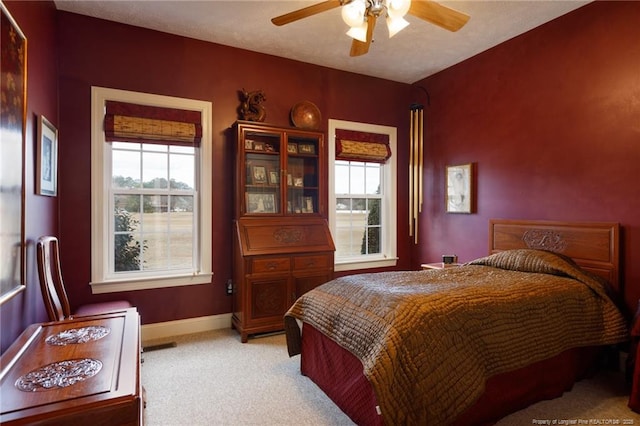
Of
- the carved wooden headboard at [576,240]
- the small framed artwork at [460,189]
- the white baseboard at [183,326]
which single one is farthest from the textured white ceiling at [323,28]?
the white baseboard at [183,326]

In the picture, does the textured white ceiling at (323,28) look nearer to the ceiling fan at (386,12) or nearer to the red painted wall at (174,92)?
the red painted wall at (174,92)

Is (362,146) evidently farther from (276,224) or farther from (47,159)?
(47,159)

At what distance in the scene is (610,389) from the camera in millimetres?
2439

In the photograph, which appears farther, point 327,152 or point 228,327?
point 327,152

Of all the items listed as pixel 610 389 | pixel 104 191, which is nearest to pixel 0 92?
pixel 104 191

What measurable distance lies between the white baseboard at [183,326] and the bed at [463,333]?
4.42 feet

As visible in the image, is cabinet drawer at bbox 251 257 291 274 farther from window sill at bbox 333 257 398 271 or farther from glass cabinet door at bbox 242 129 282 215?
window sill at bbox 333 257 398 271

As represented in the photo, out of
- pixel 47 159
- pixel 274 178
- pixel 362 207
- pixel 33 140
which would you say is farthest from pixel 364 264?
pixel 33 140

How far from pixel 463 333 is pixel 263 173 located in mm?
2490

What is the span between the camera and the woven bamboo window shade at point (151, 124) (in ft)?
10.4

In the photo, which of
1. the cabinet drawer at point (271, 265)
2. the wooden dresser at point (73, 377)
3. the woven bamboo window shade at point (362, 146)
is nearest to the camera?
the wooden dresser at point (73, 377)

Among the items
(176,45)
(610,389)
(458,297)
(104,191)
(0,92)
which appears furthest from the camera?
(176,45)

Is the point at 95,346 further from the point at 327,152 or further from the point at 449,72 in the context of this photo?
the point at 449,72

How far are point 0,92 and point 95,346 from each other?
1170 millimetres
